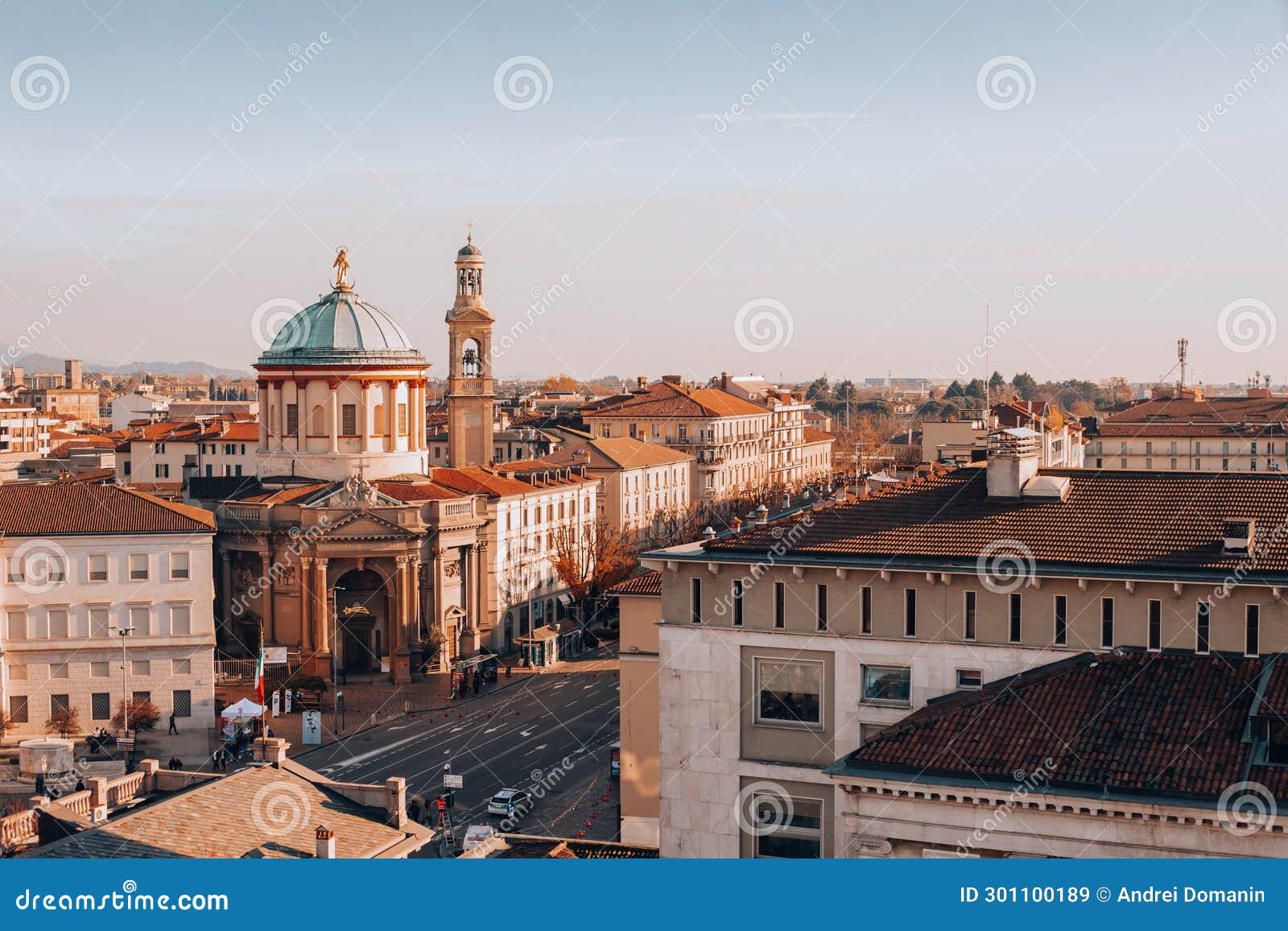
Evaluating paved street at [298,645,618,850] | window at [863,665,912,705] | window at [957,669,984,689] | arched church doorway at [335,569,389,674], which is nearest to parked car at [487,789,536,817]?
paved street at [298,645,618,850]

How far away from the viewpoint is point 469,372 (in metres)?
83.2

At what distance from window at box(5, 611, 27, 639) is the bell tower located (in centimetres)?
3255

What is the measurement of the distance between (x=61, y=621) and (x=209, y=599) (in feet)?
15.3

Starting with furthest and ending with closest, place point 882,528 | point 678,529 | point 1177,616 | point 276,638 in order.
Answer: point 678,529, point 276,638, point 882,528, point 1177,616

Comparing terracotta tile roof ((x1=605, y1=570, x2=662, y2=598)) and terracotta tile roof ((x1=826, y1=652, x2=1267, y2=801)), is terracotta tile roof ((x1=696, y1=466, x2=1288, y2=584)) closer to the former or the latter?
terracotta tile roof ((x1=826, y1=652, x2=1267, y2=801))

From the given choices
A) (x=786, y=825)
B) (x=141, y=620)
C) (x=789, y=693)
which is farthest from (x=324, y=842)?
(x=141, y=620)

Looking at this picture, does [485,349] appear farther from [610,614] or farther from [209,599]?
[209,599]

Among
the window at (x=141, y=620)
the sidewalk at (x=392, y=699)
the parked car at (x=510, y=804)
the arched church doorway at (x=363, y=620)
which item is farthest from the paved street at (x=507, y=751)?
the window at (x=141, y=620)

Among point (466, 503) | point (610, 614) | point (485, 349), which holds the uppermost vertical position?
point (485, 349)

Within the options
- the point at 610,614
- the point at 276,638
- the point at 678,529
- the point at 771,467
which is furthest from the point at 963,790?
the point at 771,467

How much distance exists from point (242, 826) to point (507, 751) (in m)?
23.1

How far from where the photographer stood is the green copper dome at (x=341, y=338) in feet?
232

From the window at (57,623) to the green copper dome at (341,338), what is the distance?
20.5 m

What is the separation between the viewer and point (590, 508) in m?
85.1
